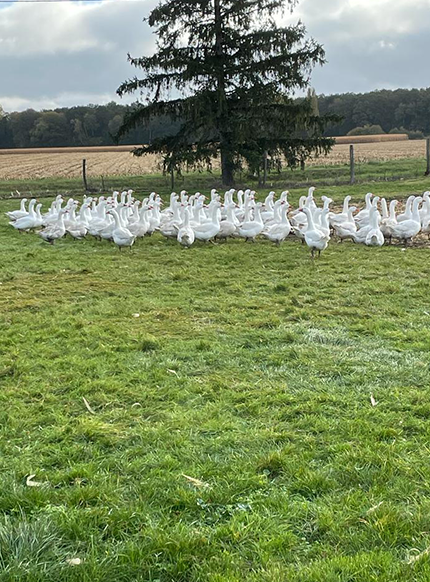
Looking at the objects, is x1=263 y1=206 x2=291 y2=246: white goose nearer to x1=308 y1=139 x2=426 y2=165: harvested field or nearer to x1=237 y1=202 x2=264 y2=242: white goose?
x1=237 y1=202 x2=264 y2=242: white goose

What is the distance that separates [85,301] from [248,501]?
5.39 m

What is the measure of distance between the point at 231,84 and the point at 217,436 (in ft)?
72.2

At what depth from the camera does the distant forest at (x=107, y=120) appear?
74.1 m

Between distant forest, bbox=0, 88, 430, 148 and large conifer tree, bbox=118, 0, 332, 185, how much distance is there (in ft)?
166

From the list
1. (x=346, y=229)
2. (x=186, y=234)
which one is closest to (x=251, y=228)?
(x=186, y=234)

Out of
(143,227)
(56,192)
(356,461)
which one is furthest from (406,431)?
(56,192)

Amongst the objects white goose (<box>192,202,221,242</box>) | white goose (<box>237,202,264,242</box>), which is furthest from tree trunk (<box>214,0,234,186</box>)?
white goose (<box>192,202,221,242</box>)

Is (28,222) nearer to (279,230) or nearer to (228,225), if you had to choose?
(228,225)

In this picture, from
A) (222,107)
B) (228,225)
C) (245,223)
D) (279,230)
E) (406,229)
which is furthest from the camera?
(222,107)

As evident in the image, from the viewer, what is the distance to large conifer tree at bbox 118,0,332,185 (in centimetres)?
2286

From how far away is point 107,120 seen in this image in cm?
7644

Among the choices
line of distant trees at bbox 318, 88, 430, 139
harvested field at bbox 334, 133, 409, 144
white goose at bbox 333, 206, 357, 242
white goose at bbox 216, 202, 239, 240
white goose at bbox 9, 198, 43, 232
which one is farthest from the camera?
line of distant trees at bbox 318, 88, 430, 139

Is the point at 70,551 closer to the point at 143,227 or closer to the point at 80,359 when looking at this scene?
the point at 80,359

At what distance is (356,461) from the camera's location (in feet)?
12.1
